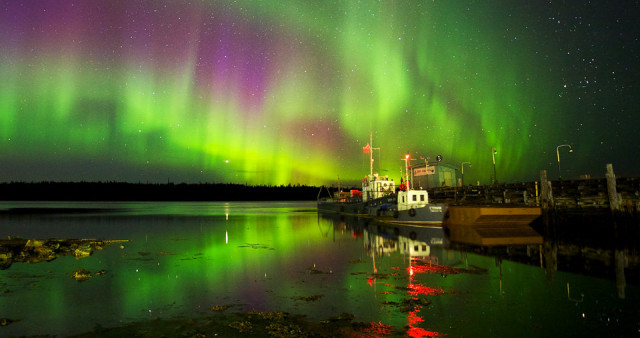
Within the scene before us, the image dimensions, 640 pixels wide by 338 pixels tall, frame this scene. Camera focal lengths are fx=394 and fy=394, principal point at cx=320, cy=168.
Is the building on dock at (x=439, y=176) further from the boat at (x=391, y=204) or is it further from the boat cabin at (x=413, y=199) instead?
the boat cabin at (x=413, y=199)

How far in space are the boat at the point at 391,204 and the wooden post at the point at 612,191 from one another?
15.2 meters

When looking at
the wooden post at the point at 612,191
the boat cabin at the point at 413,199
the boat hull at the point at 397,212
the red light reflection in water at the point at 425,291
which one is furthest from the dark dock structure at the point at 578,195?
the red light reflection in water at the point at 425,291

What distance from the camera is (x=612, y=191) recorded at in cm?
3394

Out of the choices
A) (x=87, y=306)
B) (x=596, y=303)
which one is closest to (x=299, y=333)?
(x=87, y=306)

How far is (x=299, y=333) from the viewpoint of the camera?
10344mm

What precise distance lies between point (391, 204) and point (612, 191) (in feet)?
91.8

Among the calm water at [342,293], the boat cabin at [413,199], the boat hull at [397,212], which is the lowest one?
the calm water at [342,293]

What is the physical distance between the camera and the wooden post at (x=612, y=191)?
111 ft

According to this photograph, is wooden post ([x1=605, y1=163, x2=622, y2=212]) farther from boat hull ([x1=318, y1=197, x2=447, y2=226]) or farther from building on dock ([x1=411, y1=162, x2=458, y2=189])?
building on dock ([x1=411, y1=162, x2=458, y2=189])

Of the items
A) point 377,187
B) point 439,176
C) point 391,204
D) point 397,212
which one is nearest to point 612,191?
point 397,212

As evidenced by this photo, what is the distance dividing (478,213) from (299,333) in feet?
105

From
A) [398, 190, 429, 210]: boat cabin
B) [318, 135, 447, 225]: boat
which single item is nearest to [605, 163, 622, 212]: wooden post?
[318, 135, 447, 225]: boat

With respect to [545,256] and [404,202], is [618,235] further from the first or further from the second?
[404,202]

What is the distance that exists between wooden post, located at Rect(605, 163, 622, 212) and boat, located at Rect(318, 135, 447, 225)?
15.2 m
